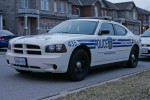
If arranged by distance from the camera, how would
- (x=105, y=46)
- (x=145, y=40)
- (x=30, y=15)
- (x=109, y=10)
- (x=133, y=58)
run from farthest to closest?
1. (x=109, y=10)
2. (x=30, y=15)
3. (x=145, y=40)
4. (x=133, y=58)
5. (x=105, y=46)

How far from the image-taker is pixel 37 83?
303 inches

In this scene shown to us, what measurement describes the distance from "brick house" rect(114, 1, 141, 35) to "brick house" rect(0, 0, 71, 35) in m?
22.7

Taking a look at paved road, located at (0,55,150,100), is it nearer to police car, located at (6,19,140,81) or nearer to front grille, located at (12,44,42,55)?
police car, located at (6,19,140,81)

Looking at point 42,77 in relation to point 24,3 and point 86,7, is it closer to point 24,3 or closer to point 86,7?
point 24,3

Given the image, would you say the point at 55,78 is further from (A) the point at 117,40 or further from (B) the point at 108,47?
(A) the point at 117,40

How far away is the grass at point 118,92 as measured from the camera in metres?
6.02

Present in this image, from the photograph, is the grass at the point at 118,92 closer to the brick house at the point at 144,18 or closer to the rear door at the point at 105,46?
the rear door at the point at 105,46

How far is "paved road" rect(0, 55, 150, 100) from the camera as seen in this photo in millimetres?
6512

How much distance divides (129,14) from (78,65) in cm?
6655

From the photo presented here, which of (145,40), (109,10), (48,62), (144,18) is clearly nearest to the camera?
(48,62)

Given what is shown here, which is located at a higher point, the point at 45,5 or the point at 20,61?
the point at 45,5

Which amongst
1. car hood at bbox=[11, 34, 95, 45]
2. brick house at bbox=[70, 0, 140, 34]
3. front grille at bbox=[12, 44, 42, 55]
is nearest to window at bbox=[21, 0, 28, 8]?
brick house at bbox=[70, 0, 140, 34]

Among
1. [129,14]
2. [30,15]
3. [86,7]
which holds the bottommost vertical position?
[30,15]

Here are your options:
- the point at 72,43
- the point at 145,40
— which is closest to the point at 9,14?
the point at 145,40
